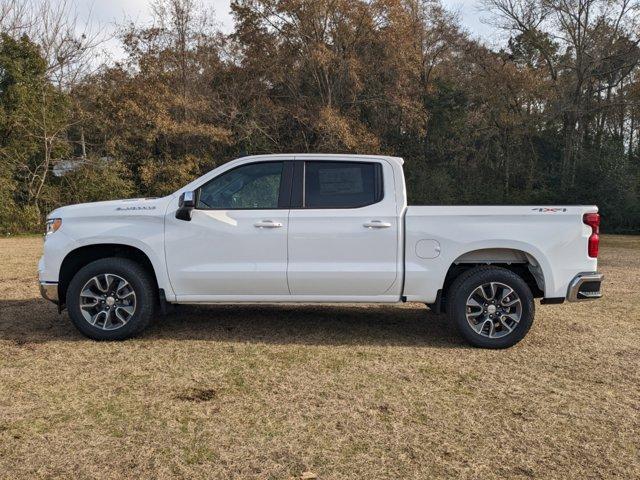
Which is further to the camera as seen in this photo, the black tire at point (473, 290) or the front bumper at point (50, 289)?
the front bumper at point (50, 289)

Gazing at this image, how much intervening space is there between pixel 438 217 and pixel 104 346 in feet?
11.2

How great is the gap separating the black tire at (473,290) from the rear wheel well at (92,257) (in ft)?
9.84

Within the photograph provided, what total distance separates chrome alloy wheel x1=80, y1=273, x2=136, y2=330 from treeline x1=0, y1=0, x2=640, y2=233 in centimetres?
1746

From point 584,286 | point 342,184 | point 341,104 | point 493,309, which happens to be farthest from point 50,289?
point 341,104

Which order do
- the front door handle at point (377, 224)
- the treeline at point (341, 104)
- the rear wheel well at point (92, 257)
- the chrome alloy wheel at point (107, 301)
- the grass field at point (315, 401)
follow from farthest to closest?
the treeline at point (341, 104), the rear wheel well at point (92, 257), the chrome alloy wheel at point (107, 301), the front door handle at point (377, 224), the grass field at point (315, 401)

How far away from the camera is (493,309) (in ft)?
A: 17.6

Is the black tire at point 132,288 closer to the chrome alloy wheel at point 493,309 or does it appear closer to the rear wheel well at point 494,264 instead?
the rear wheel well at point 494,264

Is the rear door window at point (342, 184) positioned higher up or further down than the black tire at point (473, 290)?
higher up

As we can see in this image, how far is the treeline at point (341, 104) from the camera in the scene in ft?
72.6

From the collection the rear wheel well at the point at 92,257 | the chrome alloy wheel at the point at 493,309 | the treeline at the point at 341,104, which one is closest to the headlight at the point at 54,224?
the rear wheel well at the point at 92,257

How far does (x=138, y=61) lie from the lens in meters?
24.7

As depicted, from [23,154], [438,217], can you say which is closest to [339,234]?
[438,217]

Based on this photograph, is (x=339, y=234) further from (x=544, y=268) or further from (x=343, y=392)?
(x=544, y=268)

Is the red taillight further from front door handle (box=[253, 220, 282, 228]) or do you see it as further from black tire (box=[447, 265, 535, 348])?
front door handle (box=[253, 220, 282, 228])
